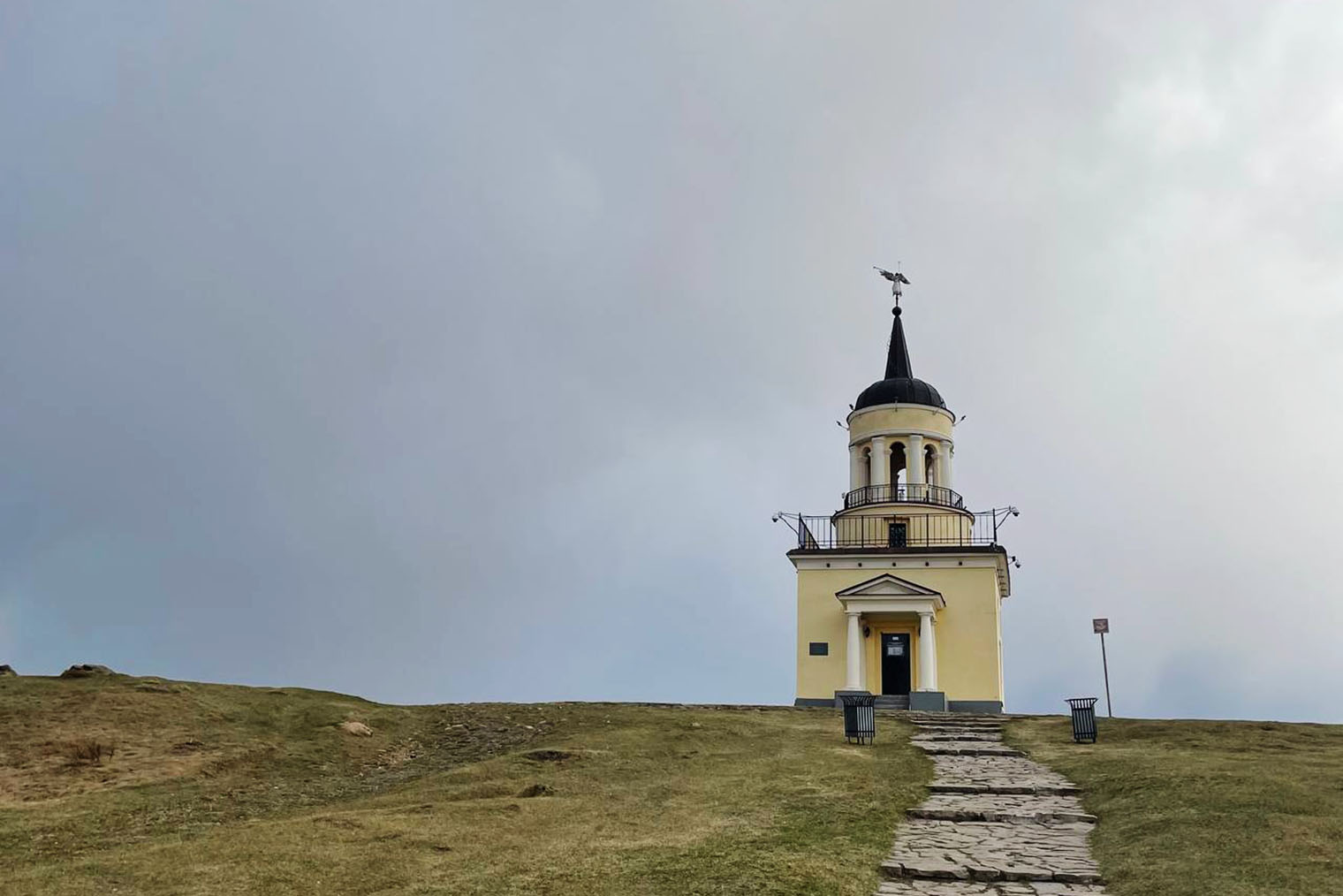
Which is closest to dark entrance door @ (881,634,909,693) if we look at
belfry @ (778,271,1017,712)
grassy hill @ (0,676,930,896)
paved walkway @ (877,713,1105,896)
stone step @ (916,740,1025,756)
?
belfry @ (778,271,1017,712)

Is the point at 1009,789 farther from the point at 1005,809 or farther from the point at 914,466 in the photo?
the point at 914,466

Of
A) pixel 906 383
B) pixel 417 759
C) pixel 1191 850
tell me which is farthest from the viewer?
pixel 906 383

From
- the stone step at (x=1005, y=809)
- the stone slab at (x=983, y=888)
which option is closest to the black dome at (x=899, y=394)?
the stone step at (x=1005, y=809)

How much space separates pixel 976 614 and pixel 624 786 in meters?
18.4

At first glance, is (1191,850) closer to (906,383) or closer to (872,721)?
(872,721)

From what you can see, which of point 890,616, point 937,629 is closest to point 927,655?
point 937,629

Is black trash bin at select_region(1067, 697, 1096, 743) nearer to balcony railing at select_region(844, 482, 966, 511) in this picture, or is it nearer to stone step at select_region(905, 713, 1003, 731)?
stone step at select_region(905, 713, 1003, 731)

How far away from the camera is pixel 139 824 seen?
13.6 m

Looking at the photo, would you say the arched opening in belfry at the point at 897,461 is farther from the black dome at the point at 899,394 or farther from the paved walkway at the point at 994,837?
the paved walkway at the point at 994,837

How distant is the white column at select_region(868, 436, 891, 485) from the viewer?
3416 centimetres

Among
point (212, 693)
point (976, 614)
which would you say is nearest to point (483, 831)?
point (212, 693)

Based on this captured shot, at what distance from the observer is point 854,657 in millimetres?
30219

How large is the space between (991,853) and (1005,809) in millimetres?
2603

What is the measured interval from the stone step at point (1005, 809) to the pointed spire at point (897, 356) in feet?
76.4
